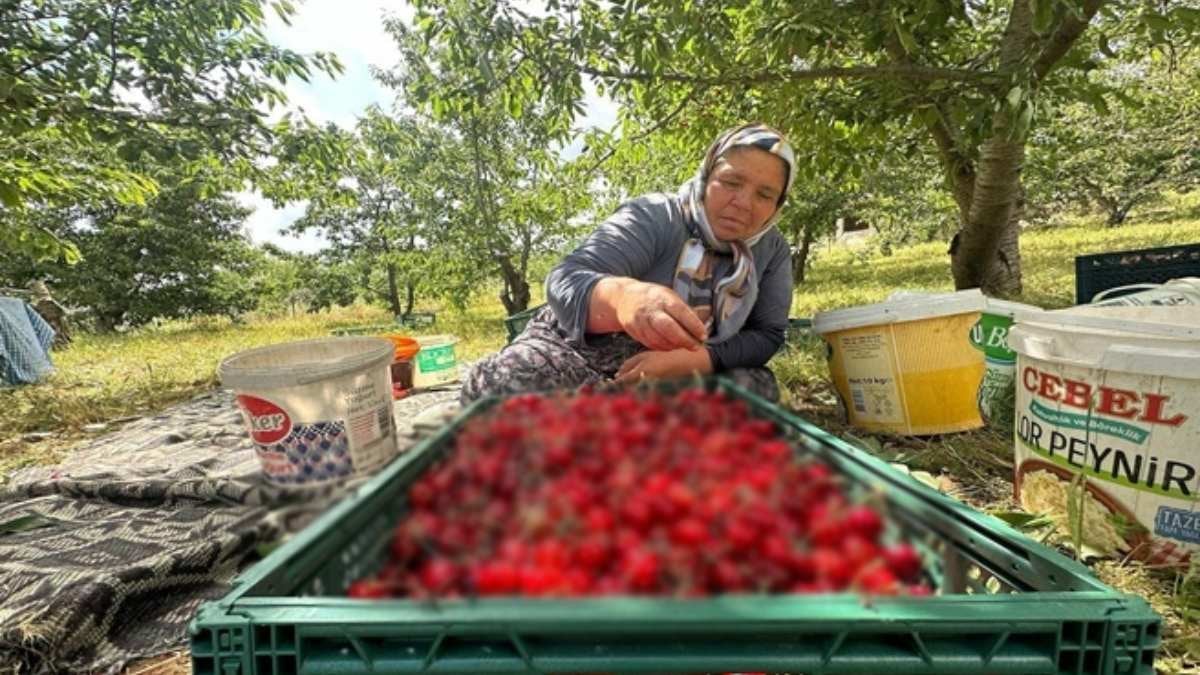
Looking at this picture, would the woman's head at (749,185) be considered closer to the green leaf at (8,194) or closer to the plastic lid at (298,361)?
the plastic lid at (298,361)

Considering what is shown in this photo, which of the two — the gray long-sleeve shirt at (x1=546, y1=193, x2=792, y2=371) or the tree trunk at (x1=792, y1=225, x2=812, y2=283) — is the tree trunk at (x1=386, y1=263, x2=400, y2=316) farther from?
the gray long-sleeve shirt at (x1=546, y1=193, x2=792, y2=371)

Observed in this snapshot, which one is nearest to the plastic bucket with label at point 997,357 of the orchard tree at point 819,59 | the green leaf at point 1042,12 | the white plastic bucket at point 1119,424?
the white plastic bucket at point 1119,424

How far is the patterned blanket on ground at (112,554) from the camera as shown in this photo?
3.73 ft

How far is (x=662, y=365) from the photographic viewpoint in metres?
0.71

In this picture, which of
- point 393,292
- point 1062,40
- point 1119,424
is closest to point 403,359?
point 1119,424

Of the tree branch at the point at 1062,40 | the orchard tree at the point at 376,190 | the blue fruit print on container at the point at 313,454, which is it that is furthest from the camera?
the orchard tree at the point at 376,190

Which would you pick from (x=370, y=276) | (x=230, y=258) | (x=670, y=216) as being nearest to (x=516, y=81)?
(x=670, y=216)

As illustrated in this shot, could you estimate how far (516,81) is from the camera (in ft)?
9.00

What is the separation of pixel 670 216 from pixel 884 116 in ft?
6.50

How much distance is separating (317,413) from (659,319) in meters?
0.35

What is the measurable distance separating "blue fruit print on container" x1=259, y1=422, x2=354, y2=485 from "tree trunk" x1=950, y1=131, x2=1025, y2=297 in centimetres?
333

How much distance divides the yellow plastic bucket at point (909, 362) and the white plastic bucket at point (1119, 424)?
0.45 meters

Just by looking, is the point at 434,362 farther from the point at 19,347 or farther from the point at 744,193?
the point at 19,347

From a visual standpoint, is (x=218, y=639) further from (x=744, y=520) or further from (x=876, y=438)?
(x=876, y=438)
